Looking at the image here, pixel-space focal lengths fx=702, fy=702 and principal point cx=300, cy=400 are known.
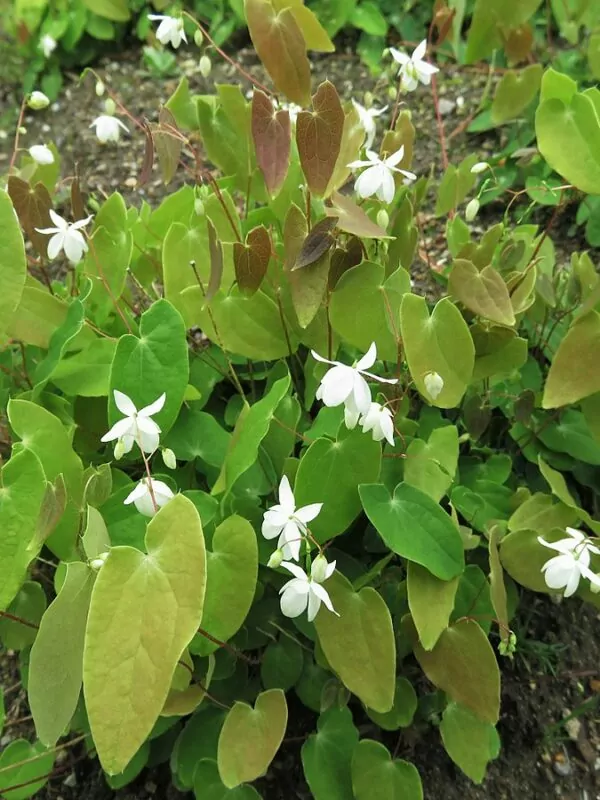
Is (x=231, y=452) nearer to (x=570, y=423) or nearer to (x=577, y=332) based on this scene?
(x=577, y=332)

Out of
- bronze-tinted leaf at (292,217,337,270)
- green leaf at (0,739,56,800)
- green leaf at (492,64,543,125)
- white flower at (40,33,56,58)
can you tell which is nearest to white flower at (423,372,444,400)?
bronze-tinted leaf at (292,217,337,270)

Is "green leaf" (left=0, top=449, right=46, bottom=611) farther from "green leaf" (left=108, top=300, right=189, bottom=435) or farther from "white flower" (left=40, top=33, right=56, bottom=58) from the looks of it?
"white flower" (left=40, top=33, right=56, bottom=58)

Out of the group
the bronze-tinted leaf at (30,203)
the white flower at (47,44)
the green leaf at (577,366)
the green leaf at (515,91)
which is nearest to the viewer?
the green leaf at (577,366)

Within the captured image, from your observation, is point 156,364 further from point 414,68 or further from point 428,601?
point 414,68

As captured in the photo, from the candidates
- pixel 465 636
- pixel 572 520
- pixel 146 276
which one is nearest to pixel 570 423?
pixel 572 520

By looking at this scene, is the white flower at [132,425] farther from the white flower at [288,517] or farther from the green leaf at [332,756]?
the green leaf at [332,756]

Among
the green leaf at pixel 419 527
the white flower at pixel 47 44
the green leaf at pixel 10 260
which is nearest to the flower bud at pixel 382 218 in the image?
the green leaf at pixel 419 527

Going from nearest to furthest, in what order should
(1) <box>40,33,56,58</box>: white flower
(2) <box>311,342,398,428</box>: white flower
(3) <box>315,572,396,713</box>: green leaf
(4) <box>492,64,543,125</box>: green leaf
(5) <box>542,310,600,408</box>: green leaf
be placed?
(2) <box>311,342,398,428</box>: white flower, (3) <box>315,572,396,713</box>: green leaf, (5) <box>542,310,600,408</box>: green leaf, (4) <box>492,64,543,125</box>: green leaf, (1) <box>40,33,56,58</box>: white flower
